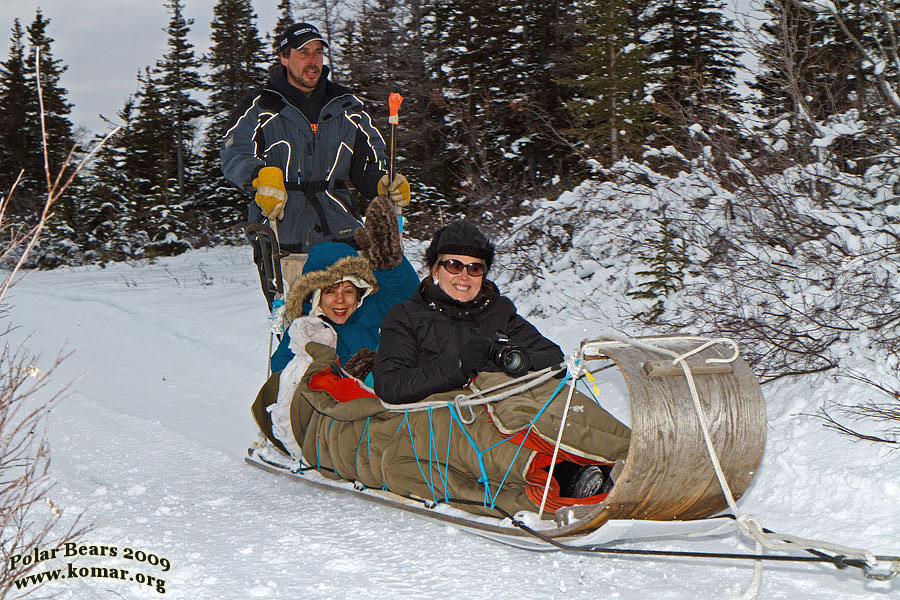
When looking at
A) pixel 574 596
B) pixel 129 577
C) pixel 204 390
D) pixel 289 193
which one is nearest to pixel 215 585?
pixel 129 577

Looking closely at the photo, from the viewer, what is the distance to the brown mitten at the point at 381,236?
412cm

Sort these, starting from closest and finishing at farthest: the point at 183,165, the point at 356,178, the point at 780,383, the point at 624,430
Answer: the point at 624,430
the point at 780,383
the point at 356,178
the point at 183,165

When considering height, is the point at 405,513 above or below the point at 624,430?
below

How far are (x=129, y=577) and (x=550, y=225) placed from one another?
5.72 meters

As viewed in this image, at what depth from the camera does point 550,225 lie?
775cm

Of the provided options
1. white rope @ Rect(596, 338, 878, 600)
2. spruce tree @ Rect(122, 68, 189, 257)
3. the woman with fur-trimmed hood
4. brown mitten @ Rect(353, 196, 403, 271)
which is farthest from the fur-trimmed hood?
spruce tree @ Rect(122, 68, 189, 257)

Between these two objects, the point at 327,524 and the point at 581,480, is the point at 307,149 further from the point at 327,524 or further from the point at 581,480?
the point at 581,480

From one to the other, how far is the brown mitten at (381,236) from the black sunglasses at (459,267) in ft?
2.38

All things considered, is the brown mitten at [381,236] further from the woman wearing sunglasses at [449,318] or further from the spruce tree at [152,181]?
the spruce tree at [152,181]

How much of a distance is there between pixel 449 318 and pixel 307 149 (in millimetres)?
1794

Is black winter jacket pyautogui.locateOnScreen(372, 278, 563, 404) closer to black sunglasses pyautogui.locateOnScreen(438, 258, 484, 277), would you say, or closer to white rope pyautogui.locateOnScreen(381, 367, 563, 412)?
black sunglasses pyautogui.locateOnScreen(438, 258, 484, 277)

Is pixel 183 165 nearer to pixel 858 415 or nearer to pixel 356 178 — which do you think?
pixel 356 178

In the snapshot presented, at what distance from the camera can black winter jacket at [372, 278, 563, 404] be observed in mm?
3434

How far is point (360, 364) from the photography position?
4191 mm
